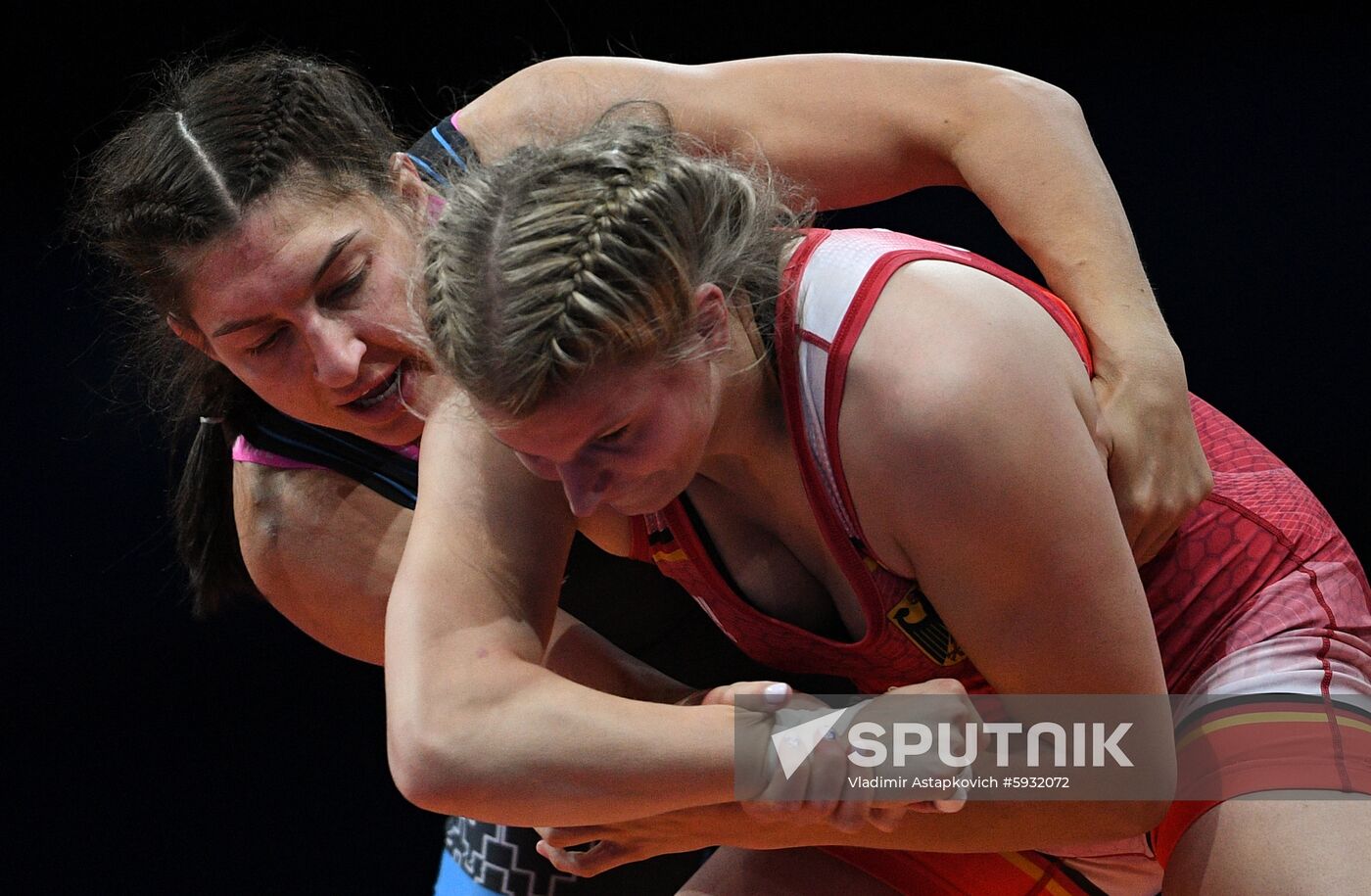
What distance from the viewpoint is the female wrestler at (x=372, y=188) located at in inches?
51.3

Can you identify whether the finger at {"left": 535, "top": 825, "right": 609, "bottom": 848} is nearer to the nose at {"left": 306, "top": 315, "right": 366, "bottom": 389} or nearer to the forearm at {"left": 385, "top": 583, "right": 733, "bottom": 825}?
the forearm at {"left": 385, "top": 583, "right": 733, "bottom": 825}

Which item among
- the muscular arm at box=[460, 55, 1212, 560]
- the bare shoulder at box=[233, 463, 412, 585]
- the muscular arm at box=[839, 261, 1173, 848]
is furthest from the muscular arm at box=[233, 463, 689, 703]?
the muscular arm at box=[839, 261, 1173, 848]

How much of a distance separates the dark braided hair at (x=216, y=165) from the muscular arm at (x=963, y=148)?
0.12 metres

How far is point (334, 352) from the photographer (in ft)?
4.29

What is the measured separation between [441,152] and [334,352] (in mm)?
215

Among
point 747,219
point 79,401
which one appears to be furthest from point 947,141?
point 79,401

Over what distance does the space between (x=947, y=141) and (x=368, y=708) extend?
1.31 metres

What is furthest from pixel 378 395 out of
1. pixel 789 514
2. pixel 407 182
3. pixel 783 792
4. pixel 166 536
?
pixel 166 536

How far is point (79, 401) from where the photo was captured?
2.26m

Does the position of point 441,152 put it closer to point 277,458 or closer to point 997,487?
point 277,458

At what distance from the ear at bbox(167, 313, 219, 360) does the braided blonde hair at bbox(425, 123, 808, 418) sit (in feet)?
1.33

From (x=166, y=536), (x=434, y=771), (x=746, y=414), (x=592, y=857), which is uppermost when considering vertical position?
(x=746, y=414)

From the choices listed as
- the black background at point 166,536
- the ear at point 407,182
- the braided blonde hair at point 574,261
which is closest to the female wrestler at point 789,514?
the braided blonde hair at point 574,261

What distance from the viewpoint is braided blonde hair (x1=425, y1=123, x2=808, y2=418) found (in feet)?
3.23
